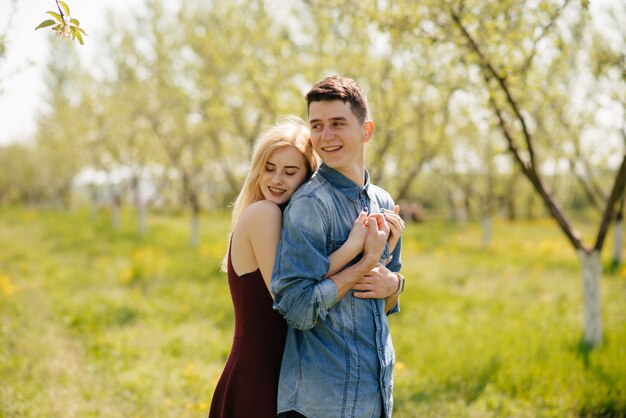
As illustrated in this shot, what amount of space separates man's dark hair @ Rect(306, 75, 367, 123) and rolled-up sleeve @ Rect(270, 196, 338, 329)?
1.57 feet

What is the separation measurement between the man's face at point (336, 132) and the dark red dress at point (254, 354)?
658 mm

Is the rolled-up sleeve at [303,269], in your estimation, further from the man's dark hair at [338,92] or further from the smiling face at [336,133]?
the man's dark hair at [338,92]

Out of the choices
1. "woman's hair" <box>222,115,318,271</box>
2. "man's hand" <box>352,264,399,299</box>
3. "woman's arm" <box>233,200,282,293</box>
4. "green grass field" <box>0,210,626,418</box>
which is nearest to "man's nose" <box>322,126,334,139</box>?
"woman's hair" <box>222,115,318,271</box>

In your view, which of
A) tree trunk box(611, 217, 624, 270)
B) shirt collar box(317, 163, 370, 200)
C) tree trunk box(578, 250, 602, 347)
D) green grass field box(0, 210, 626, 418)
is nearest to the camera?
shirt collar box(317, 163, 370, 200)

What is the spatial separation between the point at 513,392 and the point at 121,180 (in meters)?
26.1

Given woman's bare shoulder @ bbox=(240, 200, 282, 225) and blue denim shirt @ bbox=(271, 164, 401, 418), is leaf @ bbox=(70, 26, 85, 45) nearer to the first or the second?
woman's bare shoulder @ bbox=(240, 200, 282, 225)

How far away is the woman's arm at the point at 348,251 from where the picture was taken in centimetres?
229

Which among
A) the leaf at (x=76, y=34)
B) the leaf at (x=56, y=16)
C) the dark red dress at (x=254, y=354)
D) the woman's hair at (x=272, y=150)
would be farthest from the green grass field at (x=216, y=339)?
the leaf at (x=56, y=16)

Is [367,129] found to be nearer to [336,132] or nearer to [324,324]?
[336,132]

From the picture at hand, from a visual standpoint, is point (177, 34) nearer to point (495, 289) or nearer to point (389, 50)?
point (389, 50)

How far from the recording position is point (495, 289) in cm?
1091

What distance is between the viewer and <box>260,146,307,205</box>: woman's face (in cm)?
257

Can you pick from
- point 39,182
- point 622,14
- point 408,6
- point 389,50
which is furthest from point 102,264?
point 39,182

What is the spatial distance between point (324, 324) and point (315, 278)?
0.28 metres
